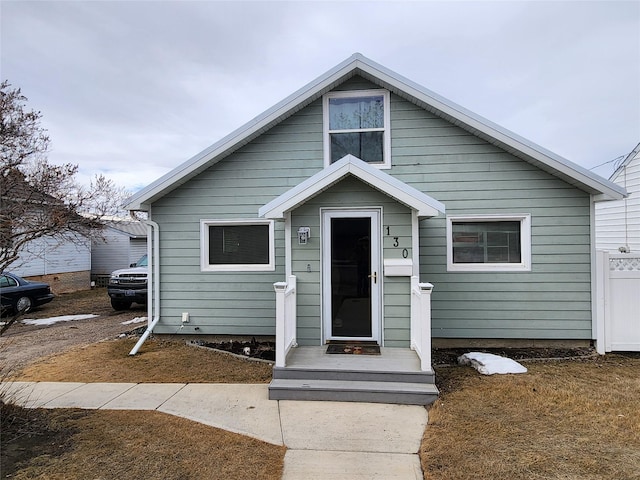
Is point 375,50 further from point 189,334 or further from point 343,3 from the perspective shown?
point 189,334

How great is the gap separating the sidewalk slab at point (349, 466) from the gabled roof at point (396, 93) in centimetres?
520

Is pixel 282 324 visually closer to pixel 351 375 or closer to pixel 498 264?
pixel 351 375

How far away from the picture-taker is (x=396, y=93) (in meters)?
6.72

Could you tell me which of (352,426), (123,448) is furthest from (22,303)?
(352,426)

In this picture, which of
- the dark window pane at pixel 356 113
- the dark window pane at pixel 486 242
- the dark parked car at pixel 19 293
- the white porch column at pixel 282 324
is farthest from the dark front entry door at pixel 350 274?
the dark parked car at pixel 19 293

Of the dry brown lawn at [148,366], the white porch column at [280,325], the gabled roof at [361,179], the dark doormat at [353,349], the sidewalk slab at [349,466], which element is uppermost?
the gabled roof at [361,179]

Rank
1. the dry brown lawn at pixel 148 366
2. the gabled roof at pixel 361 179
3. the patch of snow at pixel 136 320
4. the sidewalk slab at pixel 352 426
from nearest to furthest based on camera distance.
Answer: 1. the sidewalk slab at pixel 352 426
2. the gabled roof at pixel 361 179
3. the dry brown lawn at pixel 148 366
4. the patch of snow at pixel 136 320

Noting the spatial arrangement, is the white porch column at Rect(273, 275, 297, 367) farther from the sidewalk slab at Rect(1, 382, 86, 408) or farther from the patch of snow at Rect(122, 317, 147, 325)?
the patch of snow at Rect(122, 317, 147, 325)

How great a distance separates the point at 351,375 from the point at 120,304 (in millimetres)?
9778

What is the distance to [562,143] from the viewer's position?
16.5m

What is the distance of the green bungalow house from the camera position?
5609 mm

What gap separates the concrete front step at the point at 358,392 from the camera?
4285 millimetres

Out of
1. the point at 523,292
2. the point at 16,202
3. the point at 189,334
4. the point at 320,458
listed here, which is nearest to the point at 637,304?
the point at 523,292

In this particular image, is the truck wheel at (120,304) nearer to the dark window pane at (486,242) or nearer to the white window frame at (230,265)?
the white window frame at (230,265)
